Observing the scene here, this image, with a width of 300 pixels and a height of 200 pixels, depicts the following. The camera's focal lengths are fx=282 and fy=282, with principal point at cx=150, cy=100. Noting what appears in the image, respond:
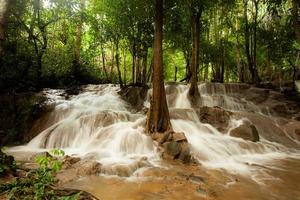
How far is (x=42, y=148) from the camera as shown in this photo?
9.80 m

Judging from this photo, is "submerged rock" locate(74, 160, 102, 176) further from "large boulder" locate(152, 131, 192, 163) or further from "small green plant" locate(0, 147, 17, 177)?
"large boulder" locate(152, 131, 192, 163)

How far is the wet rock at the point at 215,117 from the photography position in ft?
37.1

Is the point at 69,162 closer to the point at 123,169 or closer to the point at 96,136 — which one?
the point at 123,169

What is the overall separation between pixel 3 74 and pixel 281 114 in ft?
44.4

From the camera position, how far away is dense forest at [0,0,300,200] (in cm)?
544

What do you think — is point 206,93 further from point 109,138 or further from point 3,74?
point 3,74

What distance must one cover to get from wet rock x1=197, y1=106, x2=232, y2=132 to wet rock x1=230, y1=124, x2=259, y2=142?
1.71 feet

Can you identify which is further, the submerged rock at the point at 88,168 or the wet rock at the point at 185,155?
the wet rock at the point at 185,155

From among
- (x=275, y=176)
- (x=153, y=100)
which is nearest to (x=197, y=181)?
(x=275, y=176)

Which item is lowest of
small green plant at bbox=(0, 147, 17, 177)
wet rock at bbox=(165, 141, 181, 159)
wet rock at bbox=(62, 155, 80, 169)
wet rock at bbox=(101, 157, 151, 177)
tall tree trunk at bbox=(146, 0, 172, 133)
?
wet rock at bbox=(101, 157, 151, 177)

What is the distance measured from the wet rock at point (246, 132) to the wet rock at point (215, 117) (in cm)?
52

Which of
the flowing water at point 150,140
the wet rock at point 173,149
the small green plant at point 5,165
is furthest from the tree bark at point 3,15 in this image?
the wet rock at point 173,149

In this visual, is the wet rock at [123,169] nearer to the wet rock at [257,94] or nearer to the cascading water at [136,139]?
the cascading water at [136,139]

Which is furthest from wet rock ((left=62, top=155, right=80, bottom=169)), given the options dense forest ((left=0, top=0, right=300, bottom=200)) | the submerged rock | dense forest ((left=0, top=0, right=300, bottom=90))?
dense forest ((left=0, top=0, right=300, bottom=90))
